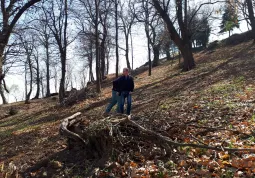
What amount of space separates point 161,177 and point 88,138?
6.73ft

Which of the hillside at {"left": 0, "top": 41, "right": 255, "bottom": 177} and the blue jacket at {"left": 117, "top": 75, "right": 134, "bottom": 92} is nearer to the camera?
the hillside at {"left": 0, "top": 41, "right": 255, "bottom": 177}

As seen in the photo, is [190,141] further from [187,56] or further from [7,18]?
[187,56]

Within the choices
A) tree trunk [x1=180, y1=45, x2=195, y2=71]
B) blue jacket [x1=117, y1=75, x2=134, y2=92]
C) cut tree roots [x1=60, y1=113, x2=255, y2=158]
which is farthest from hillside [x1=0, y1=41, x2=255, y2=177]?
tree trunk [x1=180, y1=45, x2=195, y2=71]

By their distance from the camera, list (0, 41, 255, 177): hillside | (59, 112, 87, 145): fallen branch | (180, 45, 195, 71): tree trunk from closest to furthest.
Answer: (0, 41, 255, 177): hillside, (59, 112, 87, 145): fallen branch, (180, 45, 195, 71): tree trunk

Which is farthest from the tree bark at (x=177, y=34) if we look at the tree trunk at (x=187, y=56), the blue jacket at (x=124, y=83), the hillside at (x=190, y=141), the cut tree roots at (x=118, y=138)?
the cut tree roots at (x=118, y=138)

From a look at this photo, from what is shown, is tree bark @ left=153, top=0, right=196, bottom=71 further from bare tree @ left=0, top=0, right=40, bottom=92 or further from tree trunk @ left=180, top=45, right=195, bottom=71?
bare tree @ left=0, top=0, right=40, bottom=92

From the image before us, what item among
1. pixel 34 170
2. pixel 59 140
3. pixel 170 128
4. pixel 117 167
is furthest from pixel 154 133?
pixel 59 140

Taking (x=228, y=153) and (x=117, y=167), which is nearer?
(x=228, y=153)

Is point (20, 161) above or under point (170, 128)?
under

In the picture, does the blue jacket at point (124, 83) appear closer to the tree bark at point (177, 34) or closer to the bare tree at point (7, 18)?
the bare tree at point (7, 18)

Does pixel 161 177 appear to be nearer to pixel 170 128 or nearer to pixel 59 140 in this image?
pixel 170 128

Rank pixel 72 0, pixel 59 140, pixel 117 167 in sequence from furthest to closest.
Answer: pixel 72 0, pixel 59 140, pixel 117 167

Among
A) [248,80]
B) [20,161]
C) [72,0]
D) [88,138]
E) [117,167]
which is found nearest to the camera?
[117,167]

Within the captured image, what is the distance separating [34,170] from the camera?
17.7 feet
